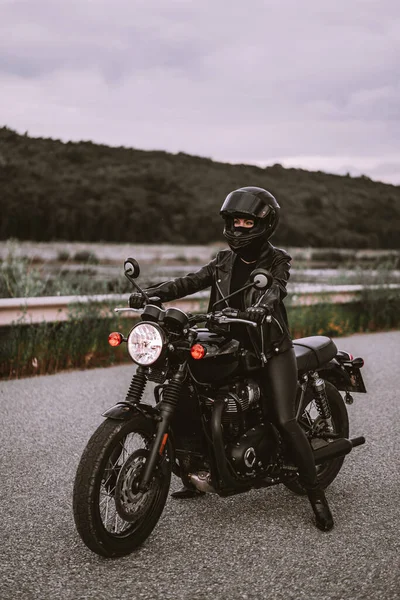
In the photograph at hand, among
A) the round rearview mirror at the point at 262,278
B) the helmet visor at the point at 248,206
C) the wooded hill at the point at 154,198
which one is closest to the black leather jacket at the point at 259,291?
the helmet visor at the point at 248,206

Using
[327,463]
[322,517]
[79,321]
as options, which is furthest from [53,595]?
[79,321]

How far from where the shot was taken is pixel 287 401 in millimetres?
4469

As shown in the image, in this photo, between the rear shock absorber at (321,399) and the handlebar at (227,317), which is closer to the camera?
the handlebar at (227,317)

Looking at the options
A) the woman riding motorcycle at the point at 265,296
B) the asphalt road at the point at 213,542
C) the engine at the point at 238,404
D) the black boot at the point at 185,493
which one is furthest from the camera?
the black boot at the point at 185,493

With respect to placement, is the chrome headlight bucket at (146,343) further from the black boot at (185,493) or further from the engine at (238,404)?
the black boot at (185,493)

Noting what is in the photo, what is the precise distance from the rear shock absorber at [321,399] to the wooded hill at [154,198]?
61.5ft

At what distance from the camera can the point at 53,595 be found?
142 inches

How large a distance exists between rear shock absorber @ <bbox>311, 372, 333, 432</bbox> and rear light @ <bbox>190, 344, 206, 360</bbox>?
1396 millimetres

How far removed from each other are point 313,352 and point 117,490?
5.48 feet

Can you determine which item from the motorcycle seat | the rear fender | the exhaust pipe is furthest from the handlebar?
the rear fender

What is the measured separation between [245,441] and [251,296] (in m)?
0.83

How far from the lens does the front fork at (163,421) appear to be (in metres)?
4.08

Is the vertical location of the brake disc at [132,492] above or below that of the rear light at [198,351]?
below

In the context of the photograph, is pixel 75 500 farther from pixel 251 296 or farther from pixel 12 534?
pixel 251 296
